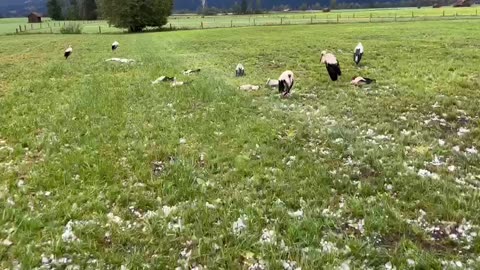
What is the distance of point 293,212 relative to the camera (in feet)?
19.0

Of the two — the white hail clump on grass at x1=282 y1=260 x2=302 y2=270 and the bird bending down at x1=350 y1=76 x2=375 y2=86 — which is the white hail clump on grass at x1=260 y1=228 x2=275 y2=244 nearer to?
the white hail clump on grass at x1=282 y1=260 x2=302 y2=270

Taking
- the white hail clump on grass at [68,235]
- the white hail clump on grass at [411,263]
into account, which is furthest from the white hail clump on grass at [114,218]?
the white hail clump on grass at [411,263]

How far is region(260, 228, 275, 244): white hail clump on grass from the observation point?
5.07m

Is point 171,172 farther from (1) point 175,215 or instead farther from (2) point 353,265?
(2) point 353,265

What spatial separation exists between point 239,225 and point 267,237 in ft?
1.54

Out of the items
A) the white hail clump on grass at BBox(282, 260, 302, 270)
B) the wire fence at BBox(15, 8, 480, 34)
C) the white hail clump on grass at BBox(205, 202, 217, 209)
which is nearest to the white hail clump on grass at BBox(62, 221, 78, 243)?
the white hail clump on grass at BBox(205, 202, 217, 209)

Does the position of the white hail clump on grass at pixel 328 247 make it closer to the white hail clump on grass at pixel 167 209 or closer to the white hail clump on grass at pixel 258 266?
the white hail clump on grass at pixel 258 266

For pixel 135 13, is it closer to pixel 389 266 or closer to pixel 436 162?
pixel 436 162

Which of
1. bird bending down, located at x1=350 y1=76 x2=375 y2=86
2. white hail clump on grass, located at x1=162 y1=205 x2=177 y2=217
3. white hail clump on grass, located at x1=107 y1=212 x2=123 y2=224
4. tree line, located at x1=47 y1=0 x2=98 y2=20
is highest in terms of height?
tree line, located at x1=47 y1=0 x2=98 y2=20

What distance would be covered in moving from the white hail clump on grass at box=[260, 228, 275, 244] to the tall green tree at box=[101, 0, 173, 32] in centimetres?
7509

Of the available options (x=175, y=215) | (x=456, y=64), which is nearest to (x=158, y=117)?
(x=175, y=215)

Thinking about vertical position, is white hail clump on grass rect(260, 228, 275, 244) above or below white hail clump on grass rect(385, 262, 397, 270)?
above

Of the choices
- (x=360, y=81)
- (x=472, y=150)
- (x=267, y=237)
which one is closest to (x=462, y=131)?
(x=472, y=150)

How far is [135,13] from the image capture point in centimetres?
7431
